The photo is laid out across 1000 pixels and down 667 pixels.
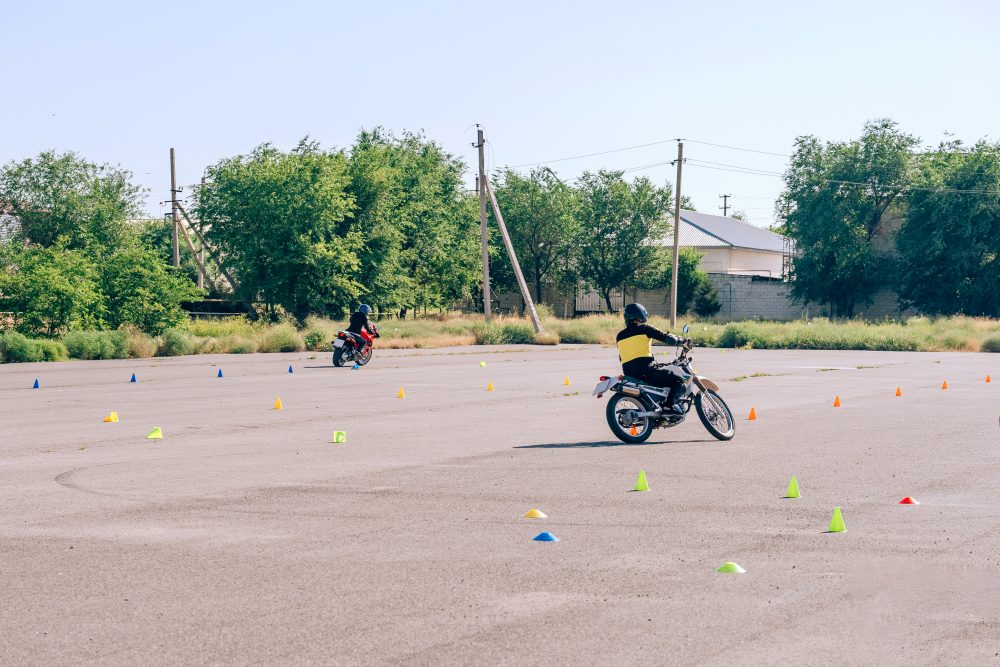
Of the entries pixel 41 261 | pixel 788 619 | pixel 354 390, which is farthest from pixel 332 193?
pixel 788 619

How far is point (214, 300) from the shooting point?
2424 inches

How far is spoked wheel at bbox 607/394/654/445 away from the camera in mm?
12945

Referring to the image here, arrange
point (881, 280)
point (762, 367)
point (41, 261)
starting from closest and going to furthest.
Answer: point (762, 367) → point (41, 261) → point (881, 280)

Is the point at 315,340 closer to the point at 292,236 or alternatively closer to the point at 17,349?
the point at 17,349

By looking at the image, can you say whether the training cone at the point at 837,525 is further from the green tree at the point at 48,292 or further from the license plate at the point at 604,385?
the green tree at the point at 48,292

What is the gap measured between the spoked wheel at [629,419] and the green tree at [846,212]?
189 ft

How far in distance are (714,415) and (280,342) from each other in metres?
28.8

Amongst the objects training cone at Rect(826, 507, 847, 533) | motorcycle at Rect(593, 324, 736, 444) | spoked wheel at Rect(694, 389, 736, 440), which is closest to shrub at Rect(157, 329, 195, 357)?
motorcycle at Rect(593, 324, 736, 444)

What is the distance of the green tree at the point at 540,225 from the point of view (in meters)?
77.9

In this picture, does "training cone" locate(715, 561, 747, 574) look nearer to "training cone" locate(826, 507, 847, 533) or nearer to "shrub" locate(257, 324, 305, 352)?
"training cone" locate(826, 507, 847, 533)

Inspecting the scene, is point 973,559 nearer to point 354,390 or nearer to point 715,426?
point 715,426

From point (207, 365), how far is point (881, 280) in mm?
49294

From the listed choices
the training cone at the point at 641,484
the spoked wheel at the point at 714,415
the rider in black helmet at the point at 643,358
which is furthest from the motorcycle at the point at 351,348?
the training cone at the point at 641,484

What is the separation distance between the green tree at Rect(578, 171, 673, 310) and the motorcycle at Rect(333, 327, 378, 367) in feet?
158
